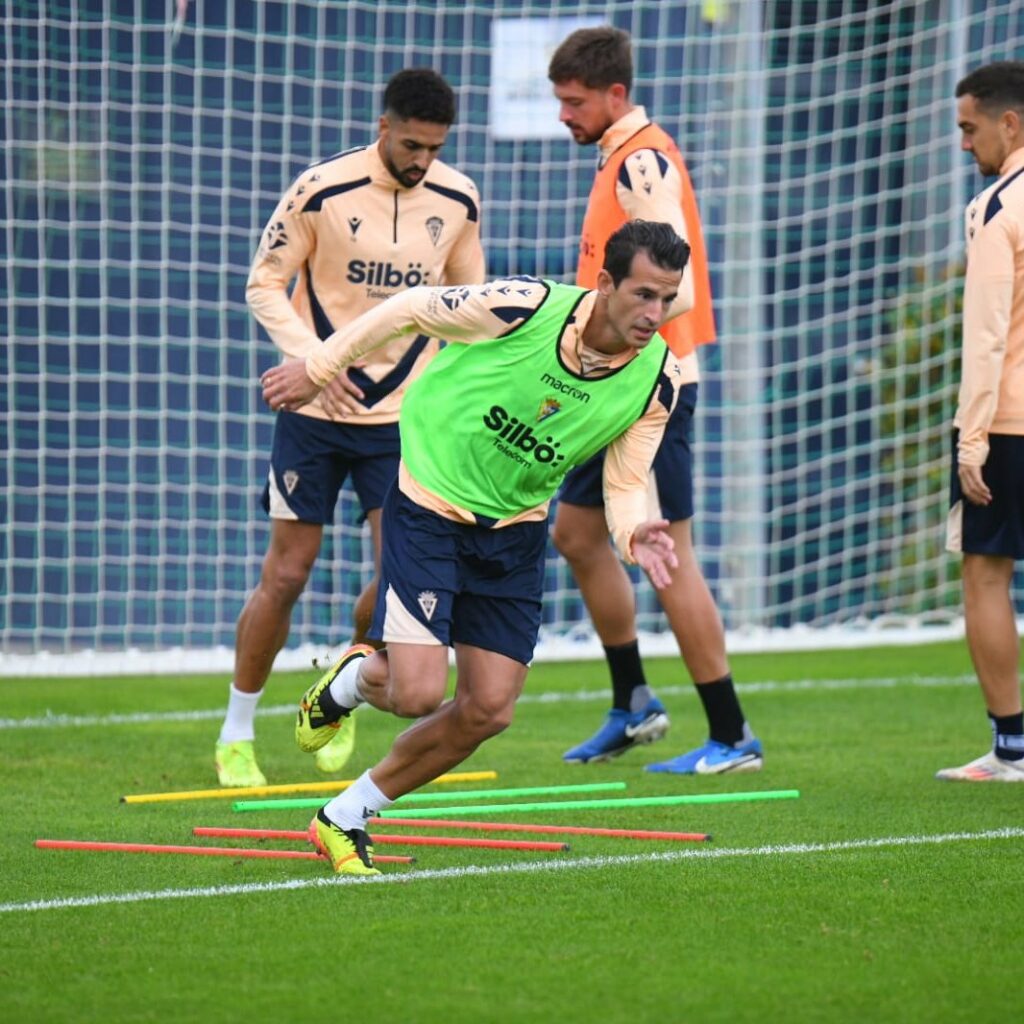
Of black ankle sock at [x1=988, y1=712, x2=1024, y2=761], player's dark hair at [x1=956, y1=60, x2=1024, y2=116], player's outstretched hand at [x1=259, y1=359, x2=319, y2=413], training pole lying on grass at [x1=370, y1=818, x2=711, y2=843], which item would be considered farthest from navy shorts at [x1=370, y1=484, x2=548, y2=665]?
player's dark hair at [x1=956, y1=60, x2=1024, y2=116]

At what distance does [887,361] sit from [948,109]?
5.40 feet

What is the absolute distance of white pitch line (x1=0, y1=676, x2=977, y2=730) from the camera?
8422 millimetres

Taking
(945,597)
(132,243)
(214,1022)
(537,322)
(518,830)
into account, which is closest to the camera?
(214,1022)

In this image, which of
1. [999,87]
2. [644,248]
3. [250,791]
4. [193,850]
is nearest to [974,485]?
[999,87]

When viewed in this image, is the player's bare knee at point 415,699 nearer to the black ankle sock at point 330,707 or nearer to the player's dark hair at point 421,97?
the black ankle sock at point 330,707

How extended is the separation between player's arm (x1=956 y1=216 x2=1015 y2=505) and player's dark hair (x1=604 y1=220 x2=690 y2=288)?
187 centimetres

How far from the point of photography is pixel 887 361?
1278 centimetres

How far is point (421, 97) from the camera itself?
6.56 metres

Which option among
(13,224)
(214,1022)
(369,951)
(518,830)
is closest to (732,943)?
(369,951)

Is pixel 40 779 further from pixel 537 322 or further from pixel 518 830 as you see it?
pixel 537 322

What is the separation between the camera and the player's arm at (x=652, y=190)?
6.71m

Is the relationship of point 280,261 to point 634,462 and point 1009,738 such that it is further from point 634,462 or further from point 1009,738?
point 1009,738

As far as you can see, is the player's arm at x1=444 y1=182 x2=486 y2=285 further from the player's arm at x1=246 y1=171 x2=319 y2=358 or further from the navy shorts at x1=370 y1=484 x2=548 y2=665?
the navy shorts at x1=370 y1=484 x2=548 y2=665

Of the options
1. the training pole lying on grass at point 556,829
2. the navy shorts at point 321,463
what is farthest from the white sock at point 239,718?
the training pole lying on grass at point 556,829
